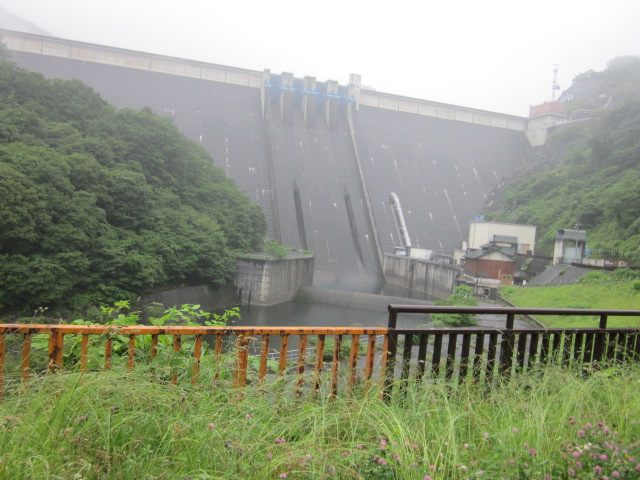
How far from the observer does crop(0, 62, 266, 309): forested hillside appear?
11078 millimetres

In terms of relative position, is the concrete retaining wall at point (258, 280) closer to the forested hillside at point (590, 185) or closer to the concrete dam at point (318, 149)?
the concrete dam at point (318, 149)

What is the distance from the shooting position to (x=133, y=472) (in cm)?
170

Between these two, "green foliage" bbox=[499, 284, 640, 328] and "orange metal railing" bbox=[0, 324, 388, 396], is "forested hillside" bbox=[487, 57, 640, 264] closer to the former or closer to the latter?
"green foliage" bbox=[499, 284, 640, 328]

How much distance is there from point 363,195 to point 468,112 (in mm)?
15535

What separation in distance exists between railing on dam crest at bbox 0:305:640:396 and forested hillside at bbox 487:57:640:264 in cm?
1979

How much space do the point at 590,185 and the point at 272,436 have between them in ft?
109

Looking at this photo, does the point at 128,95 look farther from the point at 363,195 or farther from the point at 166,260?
the point at 166,260

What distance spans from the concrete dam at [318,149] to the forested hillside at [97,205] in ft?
25.8

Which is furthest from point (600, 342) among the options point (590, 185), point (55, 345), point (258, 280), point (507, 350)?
point (590, 185)

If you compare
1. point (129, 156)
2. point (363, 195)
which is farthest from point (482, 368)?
point (363, 195)

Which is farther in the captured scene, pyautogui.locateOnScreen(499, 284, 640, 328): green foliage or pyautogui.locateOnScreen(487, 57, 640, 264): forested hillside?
pyautogui.locateOnScreen(487, 57, 640, 264): forested hillside

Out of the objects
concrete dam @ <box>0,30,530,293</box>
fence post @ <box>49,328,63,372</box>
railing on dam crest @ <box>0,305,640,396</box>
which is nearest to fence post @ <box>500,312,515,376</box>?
railing on dam crest @ <box>0,305,640,396</box>

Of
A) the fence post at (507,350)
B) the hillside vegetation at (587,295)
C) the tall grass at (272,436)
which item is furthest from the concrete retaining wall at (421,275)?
the tall grass at (272,436)

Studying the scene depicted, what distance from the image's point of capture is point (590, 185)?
3081 centimetres
